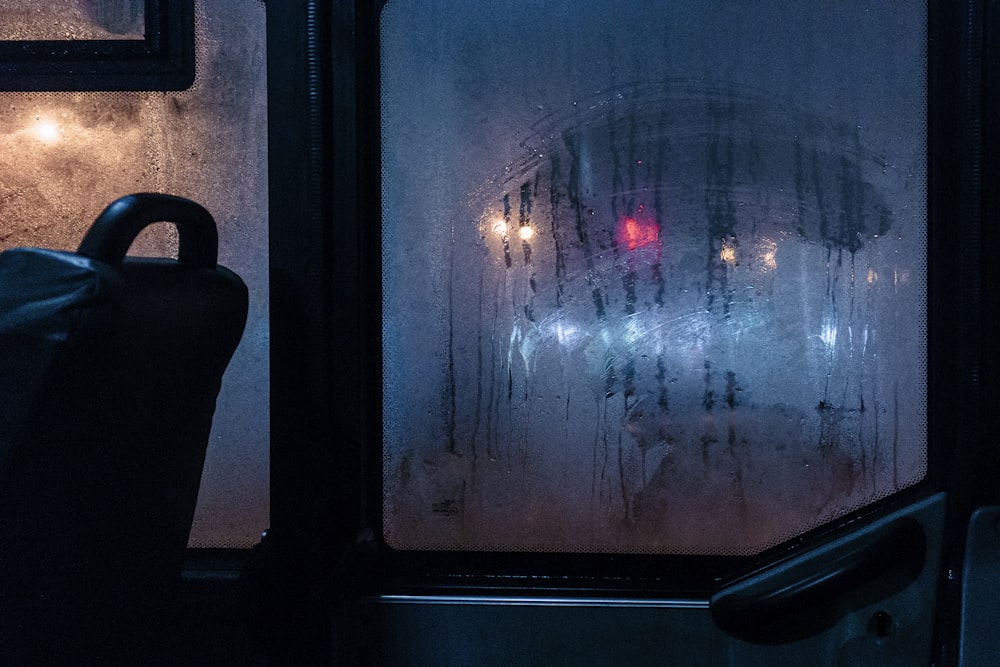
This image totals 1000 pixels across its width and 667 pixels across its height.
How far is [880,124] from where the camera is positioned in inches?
53.1

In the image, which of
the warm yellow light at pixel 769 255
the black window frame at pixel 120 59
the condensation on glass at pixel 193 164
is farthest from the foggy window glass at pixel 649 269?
the black window frame at pixel 120 59

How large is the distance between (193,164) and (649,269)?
1.01 m

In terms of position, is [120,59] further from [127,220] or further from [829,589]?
[829,589]

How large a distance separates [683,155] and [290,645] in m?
1.30

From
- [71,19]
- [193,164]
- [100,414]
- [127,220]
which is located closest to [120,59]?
[71,19]

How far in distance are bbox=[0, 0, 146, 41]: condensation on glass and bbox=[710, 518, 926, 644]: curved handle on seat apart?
1743 mm

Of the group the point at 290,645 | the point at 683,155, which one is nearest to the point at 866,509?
the point at 683,155

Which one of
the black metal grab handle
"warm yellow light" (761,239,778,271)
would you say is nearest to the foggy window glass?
"warm yellow light" (761,239,778,271)

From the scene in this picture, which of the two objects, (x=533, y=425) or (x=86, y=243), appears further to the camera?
(x=533, y=425)

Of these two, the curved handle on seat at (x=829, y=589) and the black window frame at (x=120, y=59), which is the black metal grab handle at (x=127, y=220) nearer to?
the black window frame at (x=120, y=59)

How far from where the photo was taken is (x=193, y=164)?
1.40 metres

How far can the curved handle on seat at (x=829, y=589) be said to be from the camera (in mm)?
1321

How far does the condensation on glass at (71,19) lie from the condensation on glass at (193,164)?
0.13m

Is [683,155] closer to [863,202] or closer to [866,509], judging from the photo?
[863,202]
